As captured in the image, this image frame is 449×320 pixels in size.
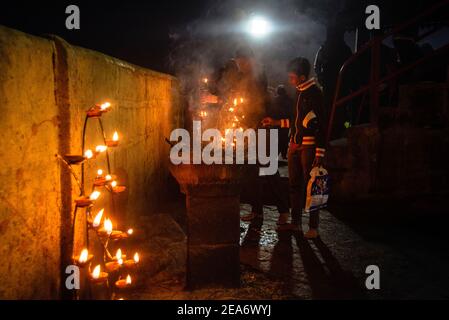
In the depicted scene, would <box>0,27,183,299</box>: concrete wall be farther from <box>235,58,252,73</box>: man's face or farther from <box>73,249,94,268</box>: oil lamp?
<box>235,58,252,73</box>: man's face

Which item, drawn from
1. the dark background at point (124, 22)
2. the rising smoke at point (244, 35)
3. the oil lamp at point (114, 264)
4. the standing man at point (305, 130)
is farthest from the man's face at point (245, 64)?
the oil lamp at point (114, 264)

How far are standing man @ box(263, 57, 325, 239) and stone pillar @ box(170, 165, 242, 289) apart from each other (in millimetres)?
1898

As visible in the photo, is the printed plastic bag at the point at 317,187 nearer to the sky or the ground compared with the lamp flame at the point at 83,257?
nearer to the sky

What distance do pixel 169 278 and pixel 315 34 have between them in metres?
14.5

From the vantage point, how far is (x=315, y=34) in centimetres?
1592

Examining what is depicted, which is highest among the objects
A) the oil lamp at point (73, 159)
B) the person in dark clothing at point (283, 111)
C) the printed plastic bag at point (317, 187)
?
the person in dark clothing at point (283, 111)

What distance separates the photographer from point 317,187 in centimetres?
500

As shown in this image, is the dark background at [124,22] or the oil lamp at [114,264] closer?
the oil lamp at [114,264]

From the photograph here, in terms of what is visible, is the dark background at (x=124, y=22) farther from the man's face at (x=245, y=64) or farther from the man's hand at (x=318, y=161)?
the man's hand at (x=318, y=161)

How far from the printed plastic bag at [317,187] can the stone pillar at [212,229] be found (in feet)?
5.63

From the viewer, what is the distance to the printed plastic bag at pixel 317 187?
4977mm

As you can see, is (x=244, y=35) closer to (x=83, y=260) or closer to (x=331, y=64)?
(x=331, y=64)
